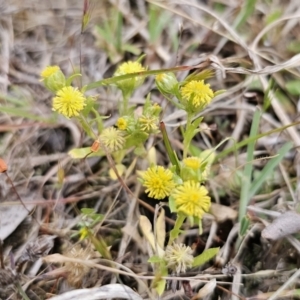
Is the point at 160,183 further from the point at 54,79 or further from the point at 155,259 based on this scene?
the point at 54,79

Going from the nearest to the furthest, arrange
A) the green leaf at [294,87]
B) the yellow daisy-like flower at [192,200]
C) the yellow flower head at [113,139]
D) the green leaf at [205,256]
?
the yellow daisy-like flower at [192,200] → the green leaf at [205,256] → the yellow flower head at [113,139] → the green leaf at [294,87]

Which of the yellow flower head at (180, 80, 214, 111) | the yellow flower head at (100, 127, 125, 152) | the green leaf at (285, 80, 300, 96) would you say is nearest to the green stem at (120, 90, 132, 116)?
the yellow flower head at (100, 127, 125, 152)

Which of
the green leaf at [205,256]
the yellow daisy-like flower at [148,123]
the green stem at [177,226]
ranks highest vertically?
the yellow daisy-like flower at [148,123]

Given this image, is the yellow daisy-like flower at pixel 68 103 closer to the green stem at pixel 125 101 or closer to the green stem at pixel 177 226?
the green stem at pixel 125 101

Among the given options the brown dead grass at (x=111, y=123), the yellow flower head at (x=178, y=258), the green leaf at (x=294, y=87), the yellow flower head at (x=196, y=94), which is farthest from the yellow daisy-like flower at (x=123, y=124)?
the green leaf at (x=294, y=87)

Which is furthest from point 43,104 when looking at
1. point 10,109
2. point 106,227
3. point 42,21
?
point 106,227

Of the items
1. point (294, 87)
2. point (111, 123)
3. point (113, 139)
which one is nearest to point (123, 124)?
point (113, 139)

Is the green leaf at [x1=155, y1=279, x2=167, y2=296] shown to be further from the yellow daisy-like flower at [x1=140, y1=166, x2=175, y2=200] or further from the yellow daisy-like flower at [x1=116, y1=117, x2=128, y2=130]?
the yellow daisy-like flower at [x1=116, y1=117, x2=128, y2=130]

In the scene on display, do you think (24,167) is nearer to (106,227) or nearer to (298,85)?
(106,227)
